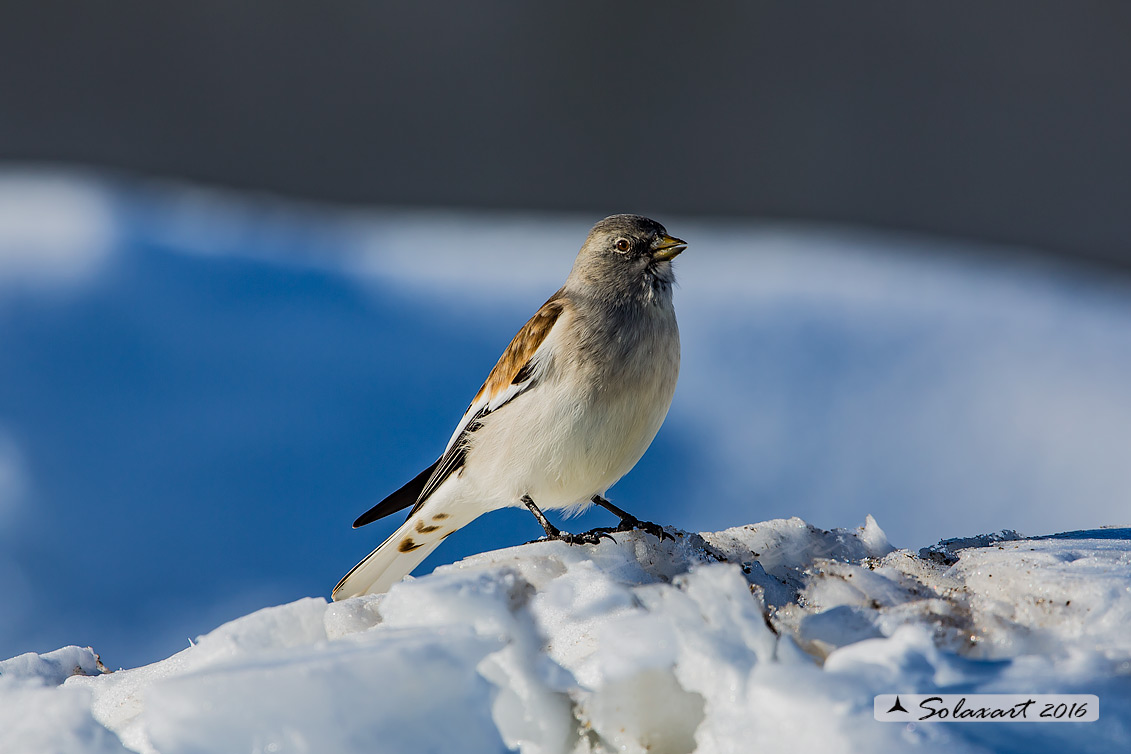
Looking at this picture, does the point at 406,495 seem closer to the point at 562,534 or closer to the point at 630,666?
the point at 562,534

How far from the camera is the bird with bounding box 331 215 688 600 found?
220 centimetres

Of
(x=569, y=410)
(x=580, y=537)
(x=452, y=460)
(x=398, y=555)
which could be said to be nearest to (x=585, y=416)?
(x=569, y=410)

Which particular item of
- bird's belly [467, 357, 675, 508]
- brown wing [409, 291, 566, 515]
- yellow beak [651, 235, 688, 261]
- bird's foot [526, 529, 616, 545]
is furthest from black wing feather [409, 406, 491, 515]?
yellow beak [651, 235, 688, 261]

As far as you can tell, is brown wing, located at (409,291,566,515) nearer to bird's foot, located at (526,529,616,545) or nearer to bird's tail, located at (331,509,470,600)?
bird's tail, located at (331,509,470,600)

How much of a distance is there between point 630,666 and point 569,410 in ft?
3.35

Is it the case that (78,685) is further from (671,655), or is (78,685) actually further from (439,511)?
(671,655)

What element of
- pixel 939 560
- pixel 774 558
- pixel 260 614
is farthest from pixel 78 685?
pixel 939 560

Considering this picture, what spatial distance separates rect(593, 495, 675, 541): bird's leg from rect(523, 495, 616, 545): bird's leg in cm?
10

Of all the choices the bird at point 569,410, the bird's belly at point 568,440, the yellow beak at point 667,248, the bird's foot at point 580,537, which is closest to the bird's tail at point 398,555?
the bird at point 569,410

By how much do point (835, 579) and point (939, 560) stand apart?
1.23 ft

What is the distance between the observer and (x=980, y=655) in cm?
126

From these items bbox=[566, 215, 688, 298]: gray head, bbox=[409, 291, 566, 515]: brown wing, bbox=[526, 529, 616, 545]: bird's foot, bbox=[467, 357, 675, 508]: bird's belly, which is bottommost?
bbox=[526, 529, 616, 545]: bird's foot

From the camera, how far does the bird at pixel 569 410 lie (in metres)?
2.20

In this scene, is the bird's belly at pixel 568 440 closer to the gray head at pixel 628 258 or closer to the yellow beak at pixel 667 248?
the gray head at pixel 628 258
